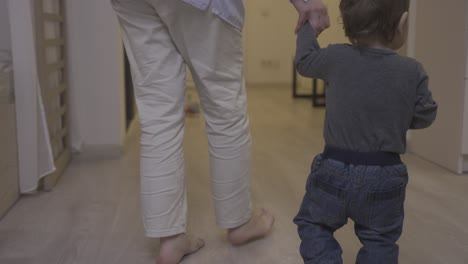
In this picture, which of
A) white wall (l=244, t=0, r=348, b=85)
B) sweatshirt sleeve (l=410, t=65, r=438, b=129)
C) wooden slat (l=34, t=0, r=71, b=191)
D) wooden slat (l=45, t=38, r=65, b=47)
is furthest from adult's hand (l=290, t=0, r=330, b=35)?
white wall (l=244, t=0, r=348, b=85)

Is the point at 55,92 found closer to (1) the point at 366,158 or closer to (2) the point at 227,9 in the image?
(2) the point at 227,9

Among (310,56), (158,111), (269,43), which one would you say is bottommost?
(269,43)

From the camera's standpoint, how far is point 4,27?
1.85m

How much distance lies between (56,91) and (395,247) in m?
1.50

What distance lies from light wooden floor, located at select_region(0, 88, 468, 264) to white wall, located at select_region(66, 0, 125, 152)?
136mm

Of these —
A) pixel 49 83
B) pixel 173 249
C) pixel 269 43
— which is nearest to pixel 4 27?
pixel 49 83

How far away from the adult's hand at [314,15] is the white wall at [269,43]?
180 inches

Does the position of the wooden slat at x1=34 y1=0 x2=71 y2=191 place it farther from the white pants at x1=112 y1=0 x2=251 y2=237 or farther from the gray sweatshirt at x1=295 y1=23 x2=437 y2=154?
the gray sweatshirt at x1=295 y1=23 x2=437 y2=154

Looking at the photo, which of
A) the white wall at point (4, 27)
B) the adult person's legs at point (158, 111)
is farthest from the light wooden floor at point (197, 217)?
the white wall at point (4, 27)

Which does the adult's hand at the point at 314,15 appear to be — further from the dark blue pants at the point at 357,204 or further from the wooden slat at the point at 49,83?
the wooden slat at the point at 49,83

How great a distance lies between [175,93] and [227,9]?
0.70 feet

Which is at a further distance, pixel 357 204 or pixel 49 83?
pixel 49 83

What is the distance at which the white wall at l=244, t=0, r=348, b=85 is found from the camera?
5.58 meters

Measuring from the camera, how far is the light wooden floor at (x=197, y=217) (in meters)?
1.36
